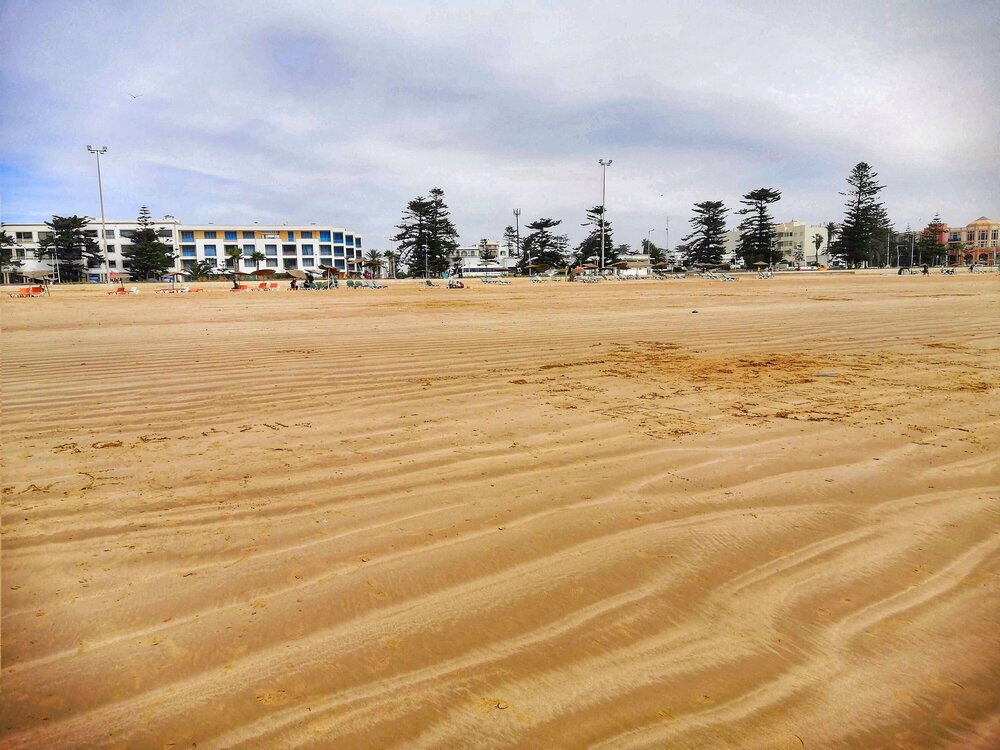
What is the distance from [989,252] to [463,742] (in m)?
110

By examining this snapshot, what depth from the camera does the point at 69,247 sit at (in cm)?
6500

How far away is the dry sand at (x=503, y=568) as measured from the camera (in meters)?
1.49

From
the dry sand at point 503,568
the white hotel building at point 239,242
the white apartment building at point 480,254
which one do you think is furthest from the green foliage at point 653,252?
the dry sand at point 503,568

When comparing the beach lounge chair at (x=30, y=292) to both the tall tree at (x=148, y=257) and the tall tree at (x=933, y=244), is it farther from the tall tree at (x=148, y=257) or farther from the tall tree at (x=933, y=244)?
the tall tree at (x=933, y=244)

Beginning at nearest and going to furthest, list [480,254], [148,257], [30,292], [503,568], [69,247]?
[503,568] → [30,292] → [148,257] → [69,247] → [480,254]

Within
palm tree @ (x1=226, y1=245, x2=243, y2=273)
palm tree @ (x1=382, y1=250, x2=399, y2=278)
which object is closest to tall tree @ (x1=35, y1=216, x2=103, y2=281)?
palm tree @ (x1=226, y1=245, x2=243, y2=273)

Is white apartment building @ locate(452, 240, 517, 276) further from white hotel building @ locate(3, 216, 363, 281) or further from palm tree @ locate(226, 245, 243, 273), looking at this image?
palm tree @ locate(226, 245, 243, 273)

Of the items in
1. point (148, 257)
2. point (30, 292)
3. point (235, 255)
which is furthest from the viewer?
point (235, 255)

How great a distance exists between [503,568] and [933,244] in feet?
312

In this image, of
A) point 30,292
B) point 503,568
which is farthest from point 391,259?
point 503,568

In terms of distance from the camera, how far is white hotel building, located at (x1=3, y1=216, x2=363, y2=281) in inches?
3127

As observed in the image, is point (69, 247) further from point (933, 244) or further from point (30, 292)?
point (933, 244)

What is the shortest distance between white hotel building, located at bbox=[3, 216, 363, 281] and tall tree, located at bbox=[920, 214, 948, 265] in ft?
249

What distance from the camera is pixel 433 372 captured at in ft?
19.1
